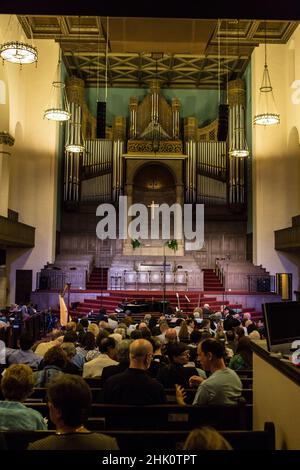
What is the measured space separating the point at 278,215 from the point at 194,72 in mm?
7351

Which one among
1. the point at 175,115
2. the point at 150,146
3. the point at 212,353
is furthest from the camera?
the point at 175,115

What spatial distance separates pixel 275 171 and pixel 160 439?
16213 millimetres

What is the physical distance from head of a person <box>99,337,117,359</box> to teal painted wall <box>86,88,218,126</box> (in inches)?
688

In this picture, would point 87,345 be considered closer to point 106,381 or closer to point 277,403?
point 106,381

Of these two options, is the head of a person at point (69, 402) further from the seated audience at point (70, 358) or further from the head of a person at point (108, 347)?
the head of a person at point (108, 347)

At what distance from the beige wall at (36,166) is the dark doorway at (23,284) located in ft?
0.94

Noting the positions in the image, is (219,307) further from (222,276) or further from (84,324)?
(84,324)

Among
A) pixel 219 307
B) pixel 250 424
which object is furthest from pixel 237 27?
pixel 250 424

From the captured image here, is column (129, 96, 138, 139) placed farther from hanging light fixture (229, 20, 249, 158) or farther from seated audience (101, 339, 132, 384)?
seated audience (101, 339, 132, 384)

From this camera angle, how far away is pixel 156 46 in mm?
9539

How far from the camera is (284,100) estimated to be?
57.5 feet

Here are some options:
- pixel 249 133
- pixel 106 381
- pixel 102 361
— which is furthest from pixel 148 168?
pixel 106 381

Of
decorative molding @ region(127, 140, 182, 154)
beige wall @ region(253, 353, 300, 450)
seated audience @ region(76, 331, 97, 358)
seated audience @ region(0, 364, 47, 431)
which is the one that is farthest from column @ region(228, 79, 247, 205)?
seated audience @ region(0, 364, 47, 431)
